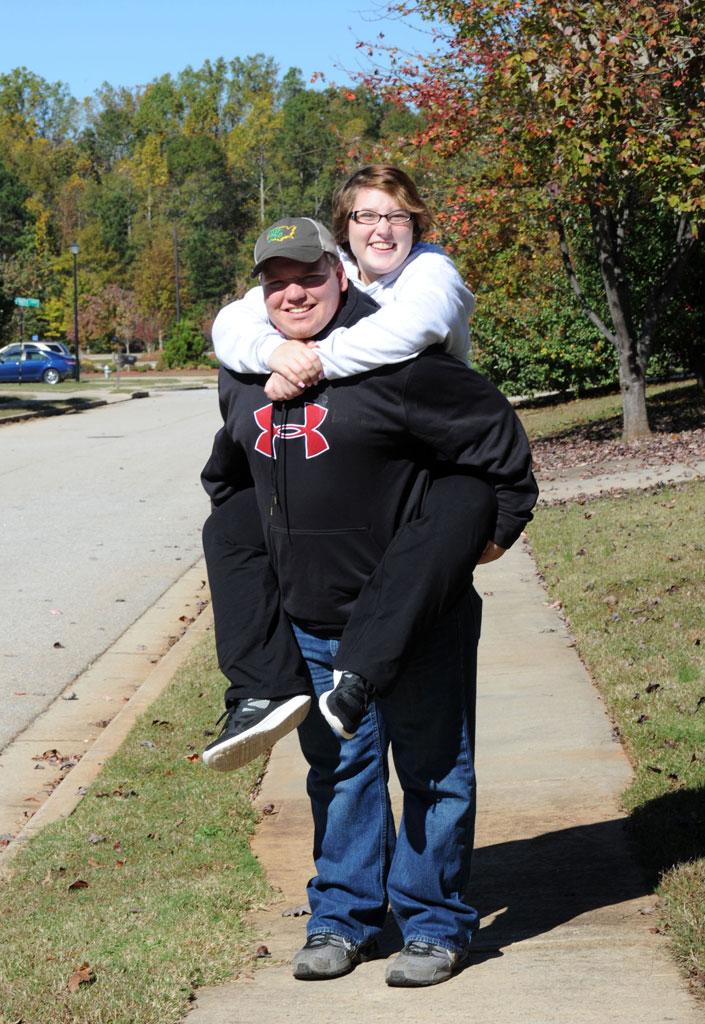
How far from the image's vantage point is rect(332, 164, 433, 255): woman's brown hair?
12.1ft

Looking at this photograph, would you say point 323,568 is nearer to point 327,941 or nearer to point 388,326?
point 388,326

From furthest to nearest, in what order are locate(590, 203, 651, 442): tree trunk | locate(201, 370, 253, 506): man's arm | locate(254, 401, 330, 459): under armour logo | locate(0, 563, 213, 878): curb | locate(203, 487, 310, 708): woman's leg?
locate(590, 203, 651, 442): tree trunk → locate(0, 563, 213, 878): curb → locate(201, 370, 253, 506): man's arm → locate(203, 487, 310, 708): woman's leg → locate(254, 401, 330, 459): under armour logo

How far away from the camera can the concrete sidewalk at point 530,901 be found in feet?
11.1

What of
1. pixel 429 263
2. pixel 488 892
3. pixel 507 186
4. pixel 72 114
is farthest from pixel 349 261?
pixel 72 114

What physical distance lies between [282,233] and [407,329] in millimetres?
422

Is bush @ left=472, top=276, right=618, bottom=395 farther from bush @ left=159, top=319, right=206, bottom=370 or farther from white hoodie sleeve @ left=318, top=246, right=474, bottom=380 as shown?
bush @ left=159, top=319, right=206, bottom=370

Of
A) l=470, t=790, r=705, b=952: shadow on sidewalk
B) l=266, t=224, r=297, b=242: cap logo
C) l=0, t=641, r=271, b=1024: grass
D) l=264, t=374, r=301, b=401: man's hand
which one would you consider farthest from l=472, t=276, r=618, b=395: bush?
l=264, t=374, r=301, b=401: man's hand

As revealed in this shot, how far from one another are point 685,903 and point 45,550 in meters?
9.63

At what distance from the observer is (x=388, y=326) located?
331 cm

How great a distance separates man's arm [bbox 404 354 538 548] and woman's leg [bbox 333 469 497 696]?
3.0 inches

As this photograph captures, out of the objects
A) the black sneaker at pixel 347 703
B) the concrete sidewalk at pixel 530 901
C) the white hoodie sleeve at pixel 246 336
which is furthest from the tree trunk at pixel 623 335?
the black sneaker at pixel 347 703

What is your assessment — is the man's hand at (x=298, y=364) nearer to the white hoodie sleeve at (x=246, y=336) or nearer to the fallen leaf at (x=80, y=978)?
the white hoodie sleeve at (x=246, y=336)

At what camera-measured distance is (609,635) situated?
767 cm

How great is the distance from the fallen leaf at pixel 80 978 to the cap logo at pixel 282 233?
203 cm
